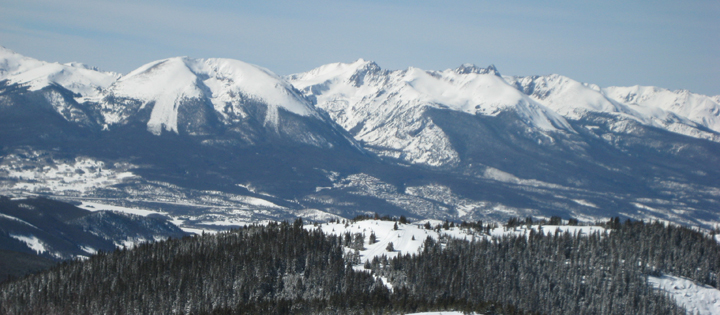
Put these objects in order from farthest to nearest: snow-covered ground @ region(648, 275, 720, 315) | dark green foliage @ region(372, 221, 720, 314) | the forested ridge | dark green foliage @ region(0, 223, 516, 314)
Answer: snow-covered ground @ region(648, 275, 720, 315) → dark green foliage @ region(372, 221, 720, 314) → the forested ridge → dark green foliage @ region(0, 223, 516, 314)

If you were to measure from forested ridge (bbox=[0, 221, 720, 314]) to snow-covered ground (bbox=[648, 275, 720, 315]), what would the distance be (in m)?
3.53

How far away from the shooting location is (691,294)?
19575 cm

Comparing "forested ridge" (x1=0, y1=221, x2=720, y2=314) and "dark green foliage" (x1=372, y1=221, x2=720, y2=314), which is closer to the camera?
"forested ridge" (x1=0, y1=221, x2=720, y2=314)

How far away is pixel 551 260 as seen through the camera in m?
199

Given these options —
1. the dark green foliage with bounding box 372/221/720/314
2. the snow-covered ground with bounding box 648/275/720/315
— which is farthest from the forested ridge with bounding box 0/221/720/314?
the snow-covered ground with bounding box 648/275/720/315

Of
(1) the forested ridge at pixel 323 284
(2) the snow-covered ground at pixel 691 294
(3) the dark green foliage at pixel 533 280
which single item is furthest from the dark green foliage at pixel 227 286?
(2) the snow-covered ground at pixel 691 294

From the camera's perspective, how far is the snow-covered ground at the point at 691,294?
19238cm

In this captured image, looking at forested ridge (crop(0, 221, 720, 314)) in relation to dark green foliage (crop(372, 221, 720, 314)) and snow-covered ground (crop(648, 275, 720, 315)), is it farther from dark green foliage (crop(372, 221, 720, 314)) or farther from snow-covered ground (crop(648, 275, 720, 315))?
snow-covered ground (crop(648, 275, 720, 315))

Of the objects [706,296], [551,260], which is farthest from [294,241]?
[706,296]

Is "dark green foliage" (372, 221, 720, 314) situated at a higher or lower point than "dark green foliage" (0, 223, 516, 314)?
higher

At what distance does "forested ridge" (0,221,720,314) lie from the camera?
167750 mm

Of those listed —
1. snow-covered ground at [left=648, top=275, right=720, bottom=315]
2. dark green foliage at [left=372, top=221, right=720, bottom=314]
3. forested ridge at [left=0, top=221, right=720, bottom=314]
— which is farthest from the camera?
snow-covered ground at [left=648, top=275, right=720, bottom=315]

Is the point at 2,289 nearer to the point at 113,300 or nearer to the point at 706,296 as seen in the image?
the point at 113,300

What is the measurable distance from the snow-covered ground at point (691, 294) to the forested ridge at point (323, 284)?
11.6 feet
